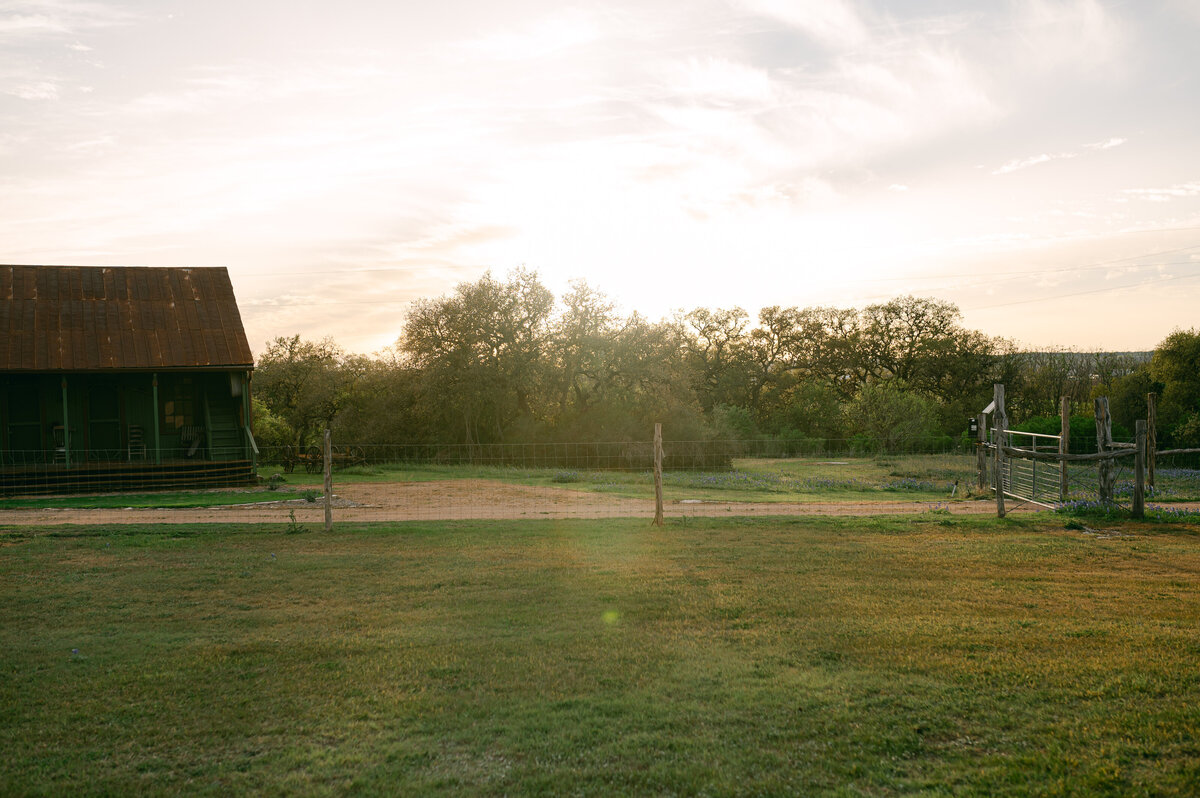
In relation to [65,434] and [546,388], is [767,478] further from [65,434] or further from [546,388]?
[65,434]

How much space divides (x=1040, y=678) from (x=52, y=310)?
27.7m

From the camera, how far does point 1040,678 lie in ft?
18.0

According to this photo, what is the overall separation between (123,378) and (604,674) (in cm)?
2404

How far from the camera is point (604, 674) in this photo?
222 inches

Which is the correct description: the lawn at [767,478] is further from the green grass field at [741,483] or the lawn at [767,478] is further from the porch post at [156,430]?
the porch post at [156,430]

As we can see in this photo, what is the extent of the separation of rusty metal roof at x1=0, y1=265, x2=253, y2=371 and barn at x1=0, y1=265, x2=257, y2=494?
0.11 feet

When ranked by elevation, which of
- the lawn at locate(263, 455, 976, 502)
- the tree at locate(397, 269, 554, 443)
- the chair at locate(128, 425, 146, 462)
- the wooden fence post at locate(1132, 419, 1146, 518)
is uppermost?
the tree at locate(397, 269, 554, 443)

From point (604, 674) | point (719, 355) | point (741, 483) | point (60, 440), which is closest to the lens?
point (604, 674)

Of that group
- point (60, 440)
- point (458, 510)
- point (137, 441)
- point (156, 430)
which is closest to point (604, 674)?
point (458, 510)

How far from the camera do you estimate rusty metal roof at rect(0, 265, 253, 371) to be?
23.0 m

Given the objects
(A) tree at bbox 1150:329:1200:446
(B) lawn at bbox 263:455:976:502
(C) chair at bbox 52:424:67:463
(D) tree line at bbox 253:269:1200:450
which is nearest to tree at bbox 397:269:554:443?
(D) tree line at bbox 253:269:1200:450

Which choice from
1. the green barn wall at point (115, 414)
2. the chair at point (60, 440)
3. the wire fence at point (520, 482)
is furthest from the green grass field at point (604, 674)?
the green barn wall at point (115, 414)

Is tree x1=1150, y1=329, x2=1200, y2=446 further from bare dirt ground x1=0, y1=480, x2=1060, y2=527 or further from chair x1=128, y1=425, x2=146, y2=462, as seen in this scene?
chair x1=128, y1=425, x2=146, y2=462

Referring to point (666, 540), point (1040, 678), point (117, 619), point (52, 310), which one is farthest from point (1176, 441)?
point (52, 310)
